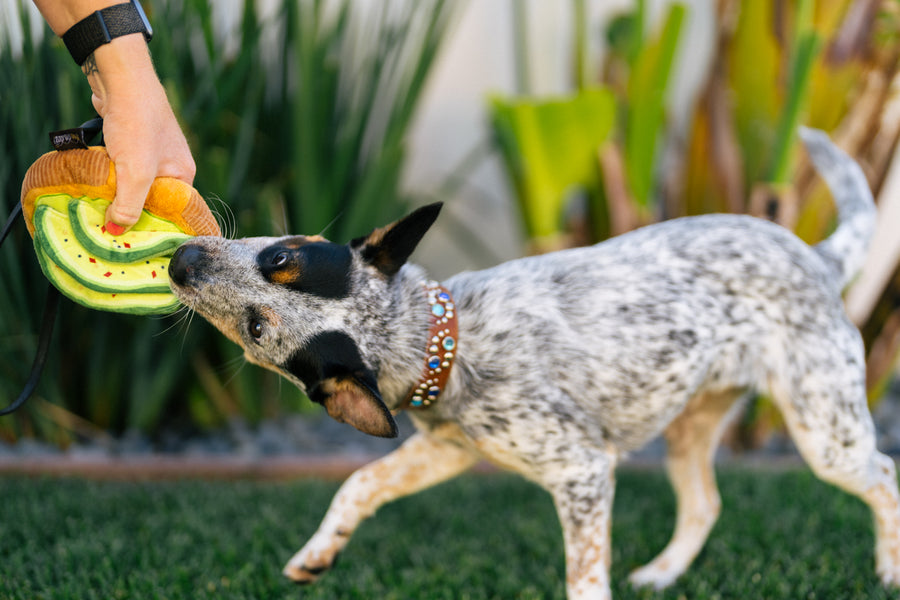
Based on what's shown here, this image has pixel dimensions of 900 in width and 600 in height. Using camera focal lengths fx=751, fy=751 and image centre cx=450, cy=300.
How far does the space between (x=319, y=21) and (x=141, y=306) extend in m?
2.05

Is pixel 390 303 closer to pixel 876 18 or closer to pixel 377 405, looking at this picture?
pixel 377 405

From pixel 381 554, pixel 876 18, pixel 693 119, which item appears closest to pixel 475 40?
pixel 693 119

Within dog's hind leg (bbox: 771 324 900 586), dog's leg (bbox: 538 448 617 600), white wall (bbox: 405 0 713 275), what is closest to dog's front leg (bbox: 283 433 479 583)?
dog's leg (bbox: 538 448 617 600)

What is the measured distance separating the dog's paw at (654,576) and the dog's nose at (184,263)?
1.54 m

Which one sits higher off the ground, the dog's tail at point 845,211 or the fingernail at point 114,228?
the fingernail at point 114,228

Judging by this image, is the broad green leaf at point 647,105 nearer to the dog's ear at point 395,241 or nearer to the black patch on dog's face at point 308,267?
the dog's ear at point 395,241

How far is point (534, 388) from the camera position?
5.86 ft

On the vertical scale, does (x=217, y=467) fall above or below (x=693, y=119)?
below

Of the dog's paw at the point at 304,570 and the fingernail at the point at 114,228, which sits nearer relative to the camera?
the fingernail at the point at 114,228

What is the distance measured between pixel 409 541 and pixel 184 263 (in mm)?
1393

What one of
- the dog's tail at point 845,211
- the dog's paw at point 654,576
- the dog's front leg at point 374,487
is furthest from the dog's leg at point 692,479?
the dog's front leg at point 374,487

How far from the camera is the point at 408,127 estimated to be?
11.6 ft

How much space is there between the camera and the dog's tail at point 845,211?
2.17m

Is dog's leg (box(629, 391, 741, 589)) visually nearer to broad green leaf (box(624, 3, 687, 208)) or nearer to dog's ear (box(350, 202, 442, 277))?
dog's ear (box(350, 202, 442, 277))
